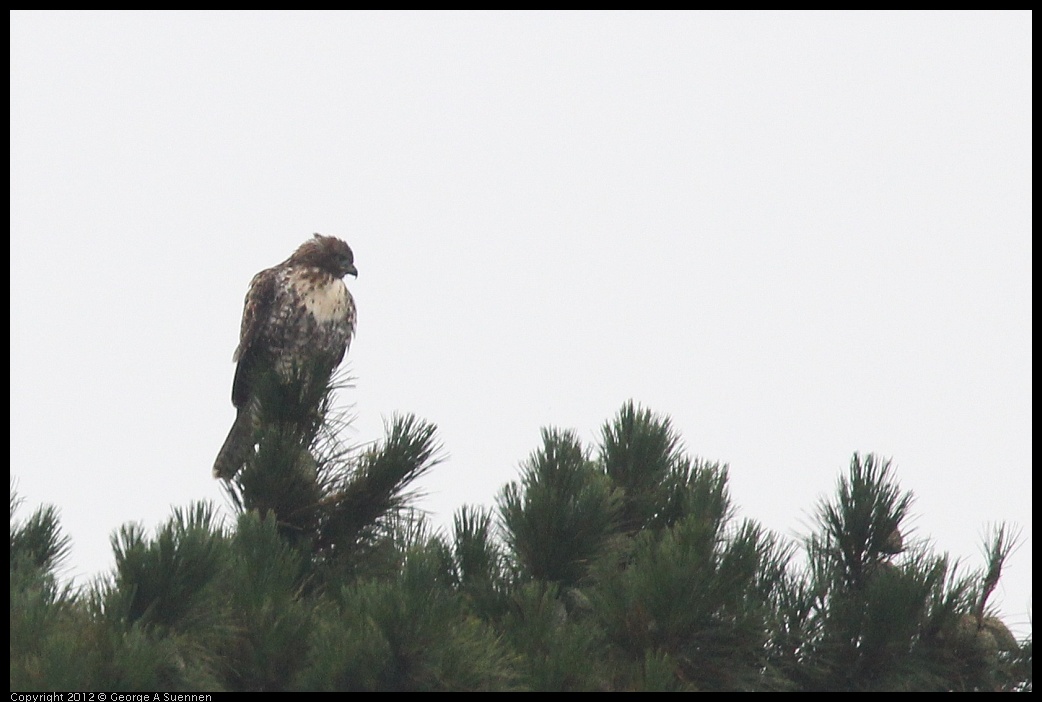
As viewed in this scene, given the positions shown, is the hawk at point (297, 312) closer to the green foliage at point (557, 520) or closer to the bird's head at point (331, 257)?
the bird's head at point (331, 257)

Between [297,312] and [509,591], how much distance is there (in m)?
3.64

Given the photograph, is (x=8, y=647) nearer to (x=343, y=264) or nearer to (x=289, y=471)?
(x=289, y=471)

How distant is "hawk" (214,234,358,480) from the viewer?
24.0 feet

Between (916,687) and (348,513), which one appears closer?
(916,687)

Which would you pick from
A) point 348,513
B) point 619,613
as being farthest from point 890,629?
point 348,513

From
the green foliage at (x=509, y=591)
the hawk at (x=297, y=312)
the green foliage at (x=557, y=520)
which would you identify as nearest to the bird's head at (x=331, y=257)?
the hawk at (x=297, y=312)

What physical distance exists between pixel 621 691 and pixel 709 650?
1.52 feet

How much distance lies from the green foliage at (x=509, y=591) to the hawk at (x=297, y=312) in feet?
7.96

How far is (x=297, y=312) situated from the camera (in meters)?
7.33

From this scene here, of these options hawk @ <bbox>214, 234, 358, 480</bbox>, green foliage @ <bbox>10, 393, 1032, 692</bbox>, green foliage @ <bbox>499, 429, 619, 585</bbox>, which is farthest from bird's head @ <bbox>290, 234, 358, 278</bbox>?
green foliage @ <bbox>499, 429, 619, 585</bbox>

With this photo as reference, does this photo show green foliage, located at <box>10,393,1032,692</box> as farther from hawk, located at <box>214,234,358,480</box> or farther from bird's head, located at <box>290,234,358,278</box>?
bird's head, located at <box>290,234,358,278</box>

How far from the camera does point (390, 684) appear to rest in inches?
130

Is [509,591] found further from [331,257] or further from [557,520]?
[331,257]

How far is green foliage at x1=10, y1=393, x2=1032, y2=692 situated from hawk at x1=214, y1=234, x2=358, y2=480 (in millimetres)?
2425
